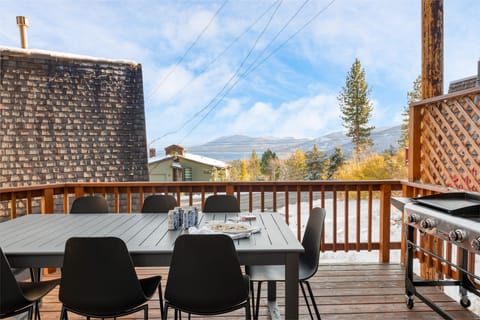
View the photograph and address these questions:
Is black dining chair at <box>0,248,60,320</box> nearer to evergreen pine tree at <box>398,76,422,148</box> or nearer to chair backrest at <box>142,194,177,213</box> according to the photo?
chair backrest at <box>142,194,177,213</box>

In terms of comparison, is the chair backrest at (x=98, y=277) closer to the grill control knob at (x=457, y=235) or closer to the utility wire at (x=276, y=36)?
the grill control knob at (x=457, y=235)

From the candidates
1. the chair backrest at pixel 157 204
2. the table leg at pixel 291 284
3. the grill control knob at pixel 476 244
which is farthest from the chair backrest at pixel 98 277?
the grill control knob at pixel 476 244

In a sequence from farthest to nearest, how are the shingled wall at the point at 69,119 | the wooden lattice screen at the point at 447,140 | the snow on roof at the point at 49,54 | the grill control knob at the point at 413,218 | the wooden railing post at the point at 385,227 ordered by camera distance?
the shingled wall at the point at 69,119 → the snow on roof at the point at 49,54 → the wooden railing post at the point at 385,227 → the wooden lattice screen at the point at 447,140 → the grill control knob at the point at 413,218

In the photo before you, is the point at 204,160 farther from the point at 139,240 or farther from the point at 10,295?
the point at 10,295

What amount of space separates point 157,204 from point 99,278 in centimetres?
144

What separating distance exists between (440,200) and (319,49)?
24.8m

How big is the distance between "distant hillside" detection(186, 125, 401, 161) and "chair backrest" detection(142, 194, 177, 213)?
19.9 m

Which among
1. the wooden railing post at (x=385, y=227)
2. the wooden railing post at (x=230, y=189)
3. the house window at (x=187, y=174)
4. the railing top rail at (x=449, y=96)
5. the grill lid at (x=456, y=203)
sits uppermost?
the railing top rail at (x=449, y=96)

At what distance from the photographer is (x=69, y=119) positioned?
777 centimetres

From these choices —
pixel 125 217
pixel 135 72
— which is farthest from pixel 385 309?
pixel 135 72

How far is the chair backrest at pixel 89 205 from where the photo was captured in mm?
3080

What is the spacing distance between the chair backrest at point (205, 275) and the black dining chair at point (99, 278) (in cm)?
21

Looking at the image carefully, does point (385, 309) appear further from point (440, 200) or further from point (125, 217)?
point (125, 217)

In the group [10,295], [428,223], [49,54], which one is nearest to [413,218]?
[428,223]
